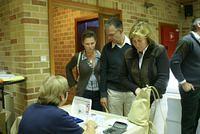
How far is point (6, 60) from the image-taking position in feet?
10.7

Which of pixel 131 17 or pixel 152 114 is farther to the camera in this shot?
pixel 131 17

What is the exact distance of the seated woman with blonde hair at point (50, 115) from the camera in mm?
1340

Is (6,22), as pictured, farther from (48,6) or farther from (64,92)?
(64,92)

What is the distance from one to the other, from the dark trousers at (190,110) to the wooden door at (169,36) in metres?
2.81

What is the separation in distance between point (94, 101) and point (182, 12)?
4.45 m

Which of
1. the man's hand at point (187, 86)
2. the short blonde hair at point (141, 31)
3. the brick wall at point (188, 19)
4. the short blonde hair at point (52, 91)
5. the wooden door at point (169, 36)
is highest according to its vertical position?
the brick wall at point (188, 19)

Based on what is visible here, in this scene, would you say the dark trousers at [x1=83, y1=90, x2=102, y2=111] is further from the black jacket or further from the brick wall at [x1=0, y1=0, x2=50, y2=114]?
the brick wall at [x1=0, y1=0, x2=50, y2=114]

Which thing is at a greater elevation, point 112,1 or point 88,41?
point 112,1

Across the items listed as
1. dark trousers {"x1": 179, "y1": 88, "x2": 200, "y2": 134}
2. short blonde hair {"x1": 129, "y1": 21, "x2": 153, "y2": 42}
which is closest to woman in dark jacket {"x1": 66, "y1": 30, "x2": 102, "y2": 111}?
short blonde hair {"x1": 129, "y1": 21, "x2": 153, "y2": 42}

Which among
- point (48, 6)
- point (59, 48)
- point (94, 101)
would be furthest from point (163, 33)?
point (94, 101)

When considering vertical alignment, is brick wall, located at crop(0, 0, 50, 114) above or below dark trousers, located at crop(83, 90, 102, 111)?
above

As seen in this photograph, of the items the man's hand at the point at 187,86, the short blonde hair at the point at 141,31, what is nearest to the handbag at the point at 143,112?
the short blonde hair at the point at 141,31

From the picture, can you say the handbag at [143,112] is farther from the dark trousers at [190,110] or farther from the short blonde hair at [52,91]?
the dark trousers at [190,110]

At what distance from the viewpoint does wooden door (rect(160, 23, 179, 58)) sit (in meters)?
5.38
